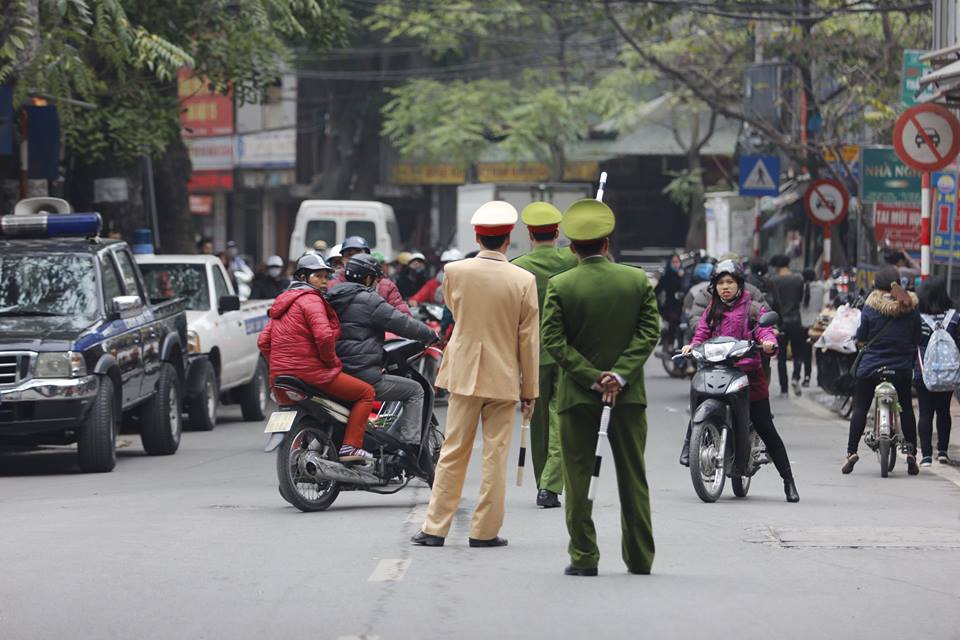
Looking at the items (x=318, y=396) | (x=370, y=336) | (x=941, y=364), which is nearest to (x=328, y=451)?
(x=318, y=396)

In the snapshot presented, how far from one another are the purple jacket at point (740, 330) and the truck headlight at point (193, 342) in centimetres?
696

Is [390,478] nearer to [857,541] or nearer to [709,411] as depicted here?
[709,411]

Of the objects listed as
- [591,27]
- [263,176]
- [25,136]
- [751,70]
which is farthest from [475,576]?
[263,176]

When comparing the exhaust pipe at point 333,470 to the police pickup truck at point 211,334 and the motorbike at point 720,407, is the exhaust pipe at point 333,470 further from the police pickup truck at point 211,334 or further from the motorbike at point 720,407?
the police pickup truck at point 211,334

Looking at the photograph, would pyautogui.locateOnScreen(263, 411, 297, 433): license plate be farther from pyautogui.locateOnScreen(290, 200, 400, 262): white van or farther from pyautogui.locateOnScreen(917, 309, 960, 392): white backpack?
pyautogui.locateOnScreen(290, 200, 400, 262): white van

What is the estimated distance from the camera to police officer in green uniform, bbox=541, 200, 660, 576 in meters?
7.84

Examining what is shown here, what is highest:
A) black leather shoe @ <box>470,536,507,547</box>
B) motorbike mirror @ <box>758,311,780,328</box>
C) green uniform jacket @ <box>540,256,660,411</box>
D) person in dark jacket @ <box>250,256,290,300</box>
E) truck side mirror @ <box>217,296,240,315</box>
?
green uniform jacket @ <box>540,256,660,411</box>

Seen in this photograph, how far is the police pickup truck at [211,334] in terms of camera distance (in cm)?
1722

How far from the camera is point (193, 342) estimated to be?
56.5 ft

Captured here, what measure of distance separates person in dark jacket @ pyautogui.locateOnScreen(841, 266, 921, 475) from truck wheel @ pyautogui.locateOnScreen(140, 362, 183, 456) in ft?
19.5

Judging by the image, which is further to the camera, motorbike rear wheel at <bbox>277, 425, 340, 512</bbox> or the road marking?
motorbike rear wheel at <bbox>277, 425, 340, 512</bbox>

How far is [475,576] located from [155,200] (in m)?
19.2

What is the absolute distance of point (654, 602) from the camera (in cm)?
743

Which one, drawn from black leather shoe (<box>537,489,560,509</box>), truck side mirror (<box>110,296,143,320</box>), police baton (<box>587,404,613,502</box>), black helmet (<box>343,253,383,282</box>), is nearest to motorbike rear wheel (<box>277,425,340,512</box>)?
black helmet (<box>343,253,383,282</box>)
